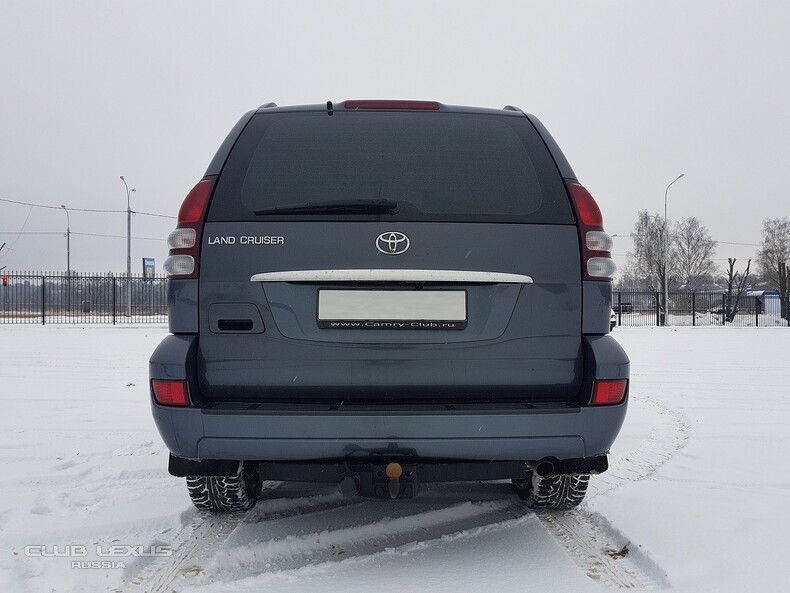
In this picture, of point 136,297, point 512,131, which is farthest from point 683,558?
point 136,297

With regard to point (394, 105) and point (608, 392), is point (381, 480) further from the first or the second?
point (394, 105)

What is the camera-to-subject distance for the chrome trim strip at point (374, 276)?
7.25 ft

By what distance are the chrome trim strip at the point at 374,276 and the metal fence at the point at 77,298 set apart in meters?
28.5

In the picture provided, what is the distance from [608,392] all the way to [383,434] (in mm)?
857

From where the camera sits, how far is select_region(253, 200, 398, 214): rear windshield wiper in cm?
229

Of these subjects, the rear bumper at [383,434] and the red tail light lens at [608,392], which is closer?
the rear bumper at [383,434]

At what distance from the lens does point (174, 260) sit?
230 cm

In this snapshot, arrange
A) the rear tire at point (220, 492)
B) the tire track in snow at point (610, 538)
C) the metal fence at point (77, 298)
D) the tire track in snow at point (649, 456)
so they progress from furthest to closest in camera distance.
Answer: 1. the metal fence at point (77, 298)
2. the tire track in snow at point (649, 456)
3. the rear tire at point (220, 492)
4. the tire track in snow at point (610, 538)

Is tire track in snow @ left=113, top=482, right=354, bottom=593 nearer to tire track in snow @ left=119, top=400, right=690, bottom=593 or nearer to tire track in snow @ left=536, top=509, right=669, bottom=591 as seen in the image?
tire track in snow @ left=119, top=400, right=690, bottom=593

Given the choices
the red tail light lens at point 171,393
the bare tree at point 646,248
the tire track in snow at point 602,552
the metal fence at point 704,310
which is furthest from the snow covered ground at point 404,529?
the bare tree at point 646,248

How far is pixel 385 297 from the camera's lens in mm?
2223

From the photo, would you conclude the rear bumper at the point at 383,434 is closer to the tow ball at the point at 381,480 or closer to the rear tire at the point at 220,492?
the tow ball at the point at 381,480

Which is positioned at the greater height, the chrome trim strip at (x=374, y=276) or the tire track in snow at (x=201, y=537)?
the chrome trim strip at (x=374, y=276)

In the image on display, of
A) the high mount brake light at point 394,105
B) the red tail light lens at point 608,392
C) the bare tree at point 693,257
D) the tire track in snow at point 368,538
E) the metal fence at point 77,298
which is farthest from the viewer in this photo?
the bare tree at point 693,257
